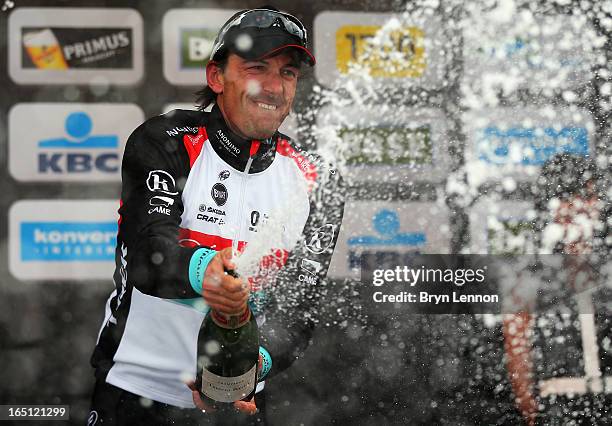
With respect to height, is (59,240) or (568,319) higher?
(59,240)

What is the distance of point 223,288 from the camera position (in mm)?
1308

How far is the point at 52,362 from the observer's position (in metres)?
2.29

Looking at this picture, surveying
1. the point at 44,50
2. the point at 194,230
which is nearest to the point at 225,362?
the point at 194,230

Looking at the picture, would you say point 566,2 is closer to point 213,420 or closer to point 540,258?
point 540,258

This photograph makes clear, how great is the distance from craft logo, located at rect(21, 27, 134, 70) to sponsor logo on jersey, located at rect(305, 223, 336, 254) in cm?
88

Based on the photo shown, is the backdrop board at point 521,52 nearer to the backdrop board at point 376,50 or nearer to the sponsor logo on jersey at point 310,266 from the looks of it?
the backdrop board at point 376,50

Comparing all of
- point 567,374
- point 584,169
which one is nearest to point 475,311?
point 567,374

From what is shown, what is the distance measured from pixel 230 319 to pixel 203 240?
16.2 inches

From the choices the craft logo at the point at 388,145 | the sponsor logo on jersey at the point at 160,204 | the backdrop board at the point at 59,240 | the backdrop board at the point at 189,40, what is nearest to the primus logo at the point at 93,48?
the backdrop board at the point at 189,40

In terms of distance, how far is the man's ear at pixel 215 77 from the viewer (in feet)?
6.21

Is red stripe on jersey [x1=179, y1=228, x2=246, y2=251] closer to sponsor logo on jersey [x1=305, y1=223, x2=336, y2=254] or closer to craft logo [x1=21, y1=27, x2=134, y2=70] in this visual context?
sponsor logo on jersey [x1=305, y1=223, x2=336, y2=254]

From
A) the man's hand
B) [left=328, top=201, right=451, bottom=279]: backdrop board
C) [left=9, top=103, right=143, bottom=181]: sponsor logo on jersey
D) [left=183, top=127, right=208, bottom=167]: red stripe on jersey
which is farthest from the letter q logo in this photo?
[left=328, top=201, right=451, bottom=279]: backdrop board

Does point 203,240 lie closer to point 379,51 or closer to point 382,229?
point 382,229

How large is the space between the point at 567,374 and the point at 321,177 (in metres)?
1.12
